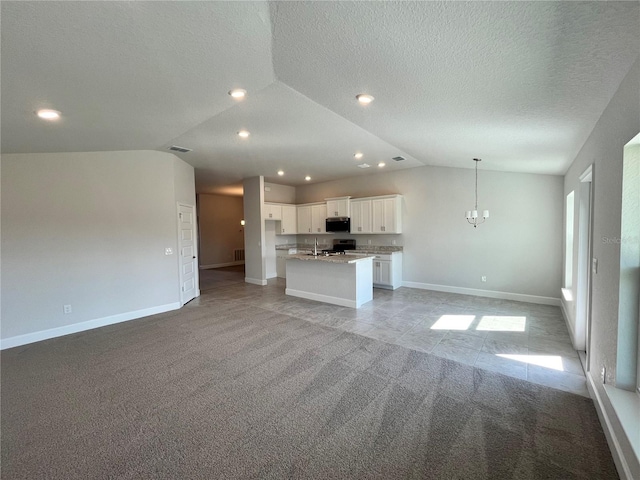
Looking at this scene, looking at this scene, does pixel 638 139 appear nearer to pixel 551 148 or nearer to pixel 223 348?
pixel 551 148

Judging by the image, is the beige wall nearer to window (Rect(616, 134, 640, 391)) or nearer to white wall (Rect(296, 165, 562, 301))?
white wall (Rect(296, 165, 562, 301))

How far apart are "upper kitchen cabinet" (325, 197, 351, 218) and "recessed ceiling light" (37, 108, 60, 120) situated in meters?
5.88

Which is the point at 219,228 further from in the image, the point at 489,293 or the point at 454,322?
the point at 489,293

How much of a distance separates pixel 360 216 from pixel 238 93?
5.03m

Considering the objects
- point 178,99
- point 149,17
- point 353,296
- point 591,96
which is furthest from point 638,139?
point 353,296

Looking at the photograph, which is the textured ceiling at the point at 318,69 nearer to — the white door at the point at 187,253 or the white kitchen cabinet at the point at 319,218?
the white door at the point at 187,253

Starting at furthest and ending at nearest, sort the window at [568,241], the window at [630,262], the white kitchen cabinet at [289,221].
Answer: the white kitchen cabinet at [289,221] < the window at [568,241] < the window at [630,262]

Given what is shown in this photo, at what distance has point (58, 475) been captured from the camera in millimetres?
1745

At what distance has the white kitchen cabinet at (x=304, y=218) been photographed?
8625 millimetres

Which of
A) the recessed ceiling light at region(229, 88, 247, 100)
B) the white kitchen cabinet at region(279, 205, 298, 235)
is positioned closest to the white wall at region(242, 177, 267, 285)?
the white kitchen cabinet at region(279, 205, 298, 235)

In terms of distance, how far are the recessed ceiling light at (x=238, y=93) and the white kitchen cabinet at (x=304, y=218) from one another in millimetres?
5701

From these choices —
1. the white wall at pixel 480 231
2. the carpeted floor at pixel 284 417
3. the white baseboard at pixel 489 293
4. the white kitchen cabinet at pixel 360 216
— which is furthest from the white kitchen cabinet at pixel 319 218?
the carpeted floor at pixel 284 417

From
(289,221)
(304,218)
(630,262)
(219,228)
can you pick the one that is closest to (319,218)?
(304,218)

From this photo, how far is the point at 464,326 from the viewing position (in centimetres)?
419
